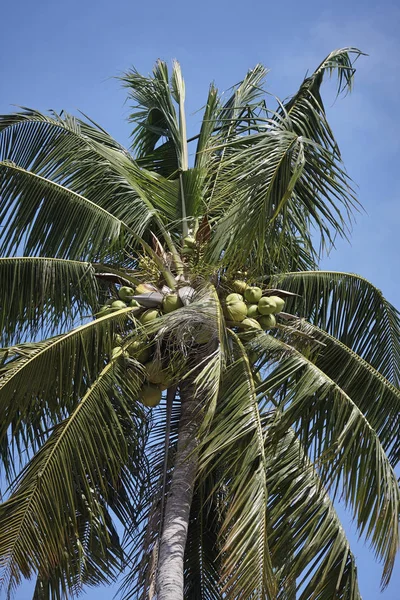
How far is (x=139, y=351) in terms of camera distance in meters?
8.27

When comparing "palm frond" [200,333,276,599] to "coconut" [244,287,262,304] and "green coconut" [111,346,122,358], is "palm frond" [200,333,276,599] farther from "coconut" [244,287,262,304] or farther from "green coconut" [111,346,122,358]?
"green coconut" [111,346,122,358]

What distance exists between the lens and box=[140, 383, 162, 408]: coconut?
849cm

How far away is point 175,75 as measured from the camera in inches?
440

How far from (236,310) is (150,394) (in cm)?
99

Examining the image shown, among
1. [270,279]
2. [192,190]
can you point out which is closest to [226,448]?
[270,279]

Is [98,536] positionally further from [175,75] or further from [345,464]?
[175,75]

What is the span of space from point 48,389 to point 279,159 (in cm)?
258

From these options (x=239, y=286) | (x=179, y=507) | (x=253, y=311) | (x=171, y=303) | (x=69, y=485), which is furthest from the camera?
(x=239, y=286)

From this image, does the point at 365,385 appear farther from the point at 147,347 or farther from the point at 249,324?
the point at 147,347

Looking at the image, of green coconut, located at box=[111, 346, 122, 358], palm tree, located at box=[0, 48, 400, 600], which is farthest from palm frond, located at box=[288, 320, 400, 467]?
green coconut, located at box=[111, 346, 122, 358]

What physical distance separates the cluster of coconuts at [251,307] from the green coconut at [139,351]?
73 centimetres

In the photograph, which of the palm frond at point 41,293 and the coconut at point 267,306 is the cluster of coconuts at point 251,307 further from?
the palm frond at point 41,293

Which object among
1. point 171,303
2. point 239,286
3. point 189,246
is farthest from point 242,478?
point 189,246

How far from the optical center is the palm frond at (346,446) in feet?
24.8
